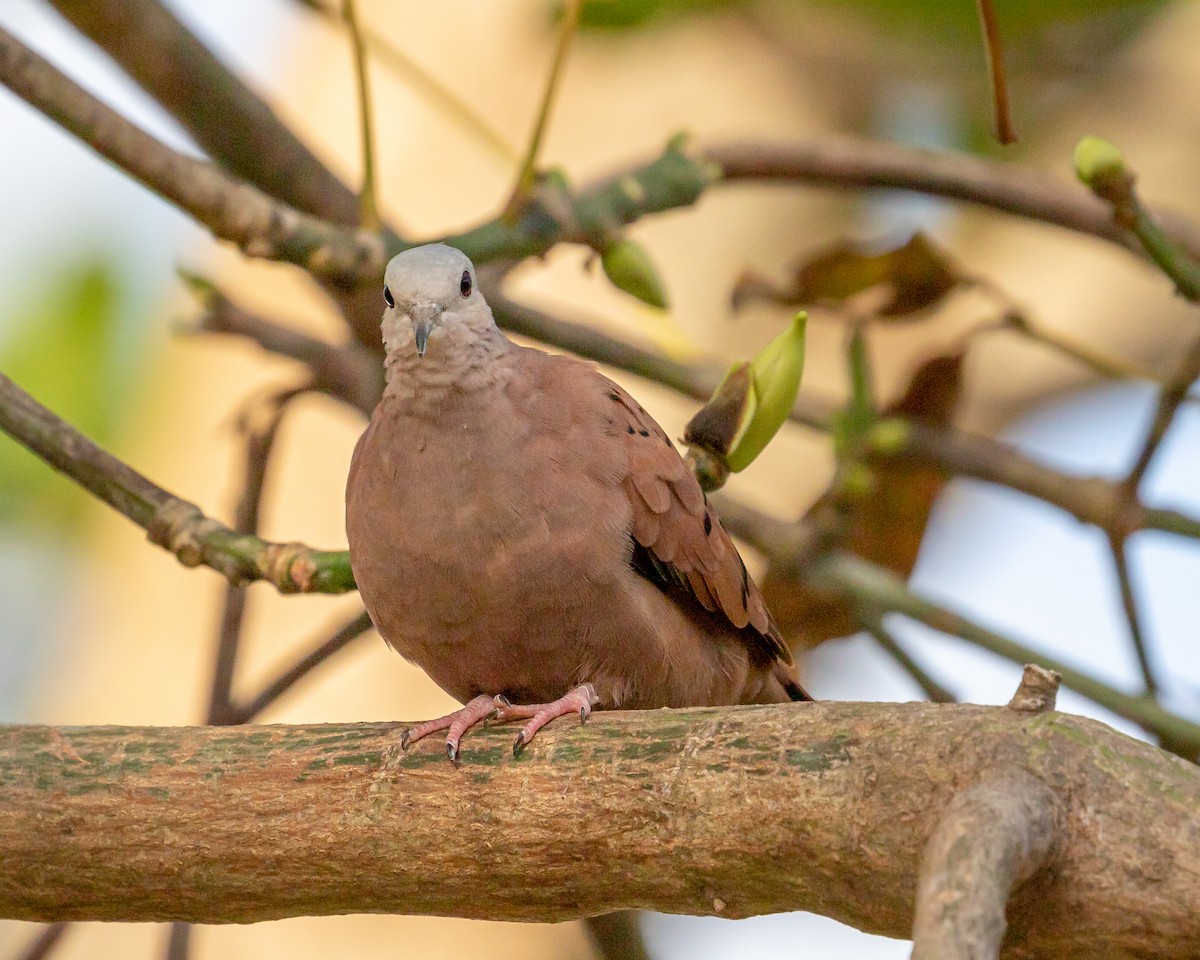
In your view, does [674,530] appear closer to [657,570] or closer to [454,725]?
[657,570]

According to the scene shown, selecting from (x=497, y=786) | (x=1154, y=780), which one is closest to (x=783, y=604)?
(x=497, y=786)

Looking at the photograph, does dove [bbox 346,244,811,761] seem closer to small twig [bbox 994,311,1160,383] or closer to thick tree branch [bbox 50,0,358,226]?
thick tree branch [bbox 50,0,358,226]

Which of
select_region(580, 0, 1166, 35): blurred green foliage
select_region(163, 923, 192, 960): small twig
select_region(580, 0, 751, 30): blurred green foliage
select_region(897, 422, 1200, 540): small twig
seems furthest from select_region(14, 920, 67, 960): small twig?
select_region(580, 0, 1166, 35): blurred green foliage

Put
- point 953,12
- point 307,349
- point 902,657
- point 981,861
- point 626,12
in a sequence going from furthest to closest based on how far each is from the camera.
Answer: point 953,12, point 626,12, point 307,349, point 902,657, point 981,861

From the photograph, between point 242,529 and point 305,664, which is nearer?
point 305,664

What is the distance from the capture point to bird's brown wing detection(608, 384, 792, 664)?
8.50 ft

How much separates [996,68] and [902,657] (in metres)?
1.26

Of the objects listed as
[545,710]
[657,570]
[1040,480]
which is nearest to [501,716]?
[545,710]

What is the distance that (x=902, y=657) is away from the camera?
128 inches

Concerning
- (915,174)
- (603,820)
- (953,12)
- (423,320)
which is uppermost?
(953,12)

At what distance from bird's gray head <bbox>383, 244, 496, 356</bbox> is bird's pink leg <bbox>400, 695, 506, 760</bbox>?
→ 63 centimetres

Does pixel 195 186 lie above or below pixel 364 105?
below

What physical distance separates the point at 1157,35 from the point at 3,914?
4.83 meters

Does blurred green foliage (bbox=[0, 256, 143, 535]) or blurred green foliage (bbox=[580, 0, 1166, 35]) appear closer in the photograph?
blurred green foliage (bbox=[580, 0, 1166, 35])
